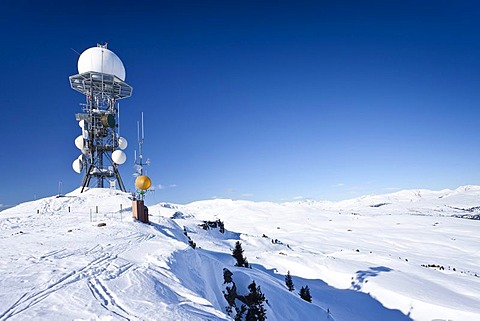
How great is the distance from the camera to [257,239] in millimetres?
34531

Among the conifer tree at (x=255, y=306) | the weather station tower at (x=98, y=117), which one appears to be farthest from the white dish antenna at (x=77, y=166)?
the conifer tree at (x=255, y=306)

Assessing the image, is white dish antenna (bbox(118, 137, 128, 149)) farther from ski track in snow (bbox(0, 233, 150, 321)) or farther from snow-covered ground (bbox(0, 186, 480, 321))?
ski track in snow (bbox(0, 233, 150, 321))

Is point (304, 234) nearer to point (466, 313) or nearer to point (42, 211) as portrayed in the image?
point (466, 313)

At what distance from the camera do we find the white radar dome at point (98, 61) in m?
29.1

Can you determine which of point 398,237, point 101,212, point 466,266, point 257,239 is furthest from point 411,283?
point 398,237

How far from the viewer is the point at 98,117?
97.3 feet

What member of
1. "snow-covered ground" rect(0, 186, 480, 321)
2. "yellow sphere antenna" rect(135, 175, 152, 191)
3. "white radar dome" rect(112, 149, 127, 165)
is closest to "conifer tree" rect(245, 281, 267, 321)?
"snow-covered ground" rect(0, 186, 480, 321)

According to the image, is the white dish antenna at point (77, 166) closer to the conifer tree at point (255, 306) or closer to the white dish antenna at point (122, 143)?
the white dish antenna at point (122, 143)

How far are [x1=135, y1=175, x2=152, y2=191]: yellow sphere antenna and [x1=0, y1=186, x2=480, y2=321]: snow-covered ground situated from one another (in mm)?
2280

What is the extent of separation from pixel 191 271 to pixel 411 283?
60.6ft

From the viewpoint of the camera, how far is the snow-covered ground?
17.9ft

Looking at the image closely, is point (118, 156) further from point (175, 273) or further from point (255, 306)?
point (255, 306)

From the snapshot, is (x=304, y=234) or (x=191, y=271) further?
(x=304, y=234)

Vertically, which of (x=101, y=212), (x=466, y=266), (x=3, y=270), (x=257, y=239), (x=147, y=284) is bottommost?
(x=466, y=266)
